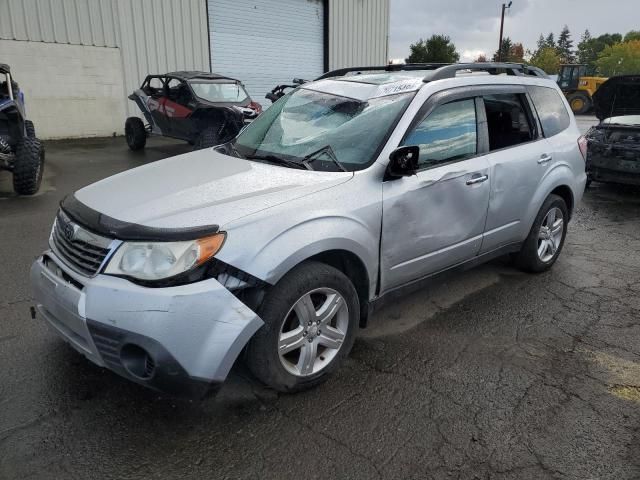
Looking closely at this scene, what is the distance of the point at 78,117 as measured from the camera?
46.0 ft

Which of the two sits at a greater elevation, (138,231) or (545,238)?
(138,231)

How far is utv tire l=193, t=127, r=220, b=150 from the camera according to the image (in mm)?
10141

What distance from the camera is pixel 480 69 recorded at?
4027 mm

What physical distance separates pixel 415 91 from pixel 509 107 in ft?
3.91

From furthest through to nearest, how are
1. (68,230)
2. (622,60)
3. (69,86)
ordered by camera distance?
1. (622,60)
2. (69,86)
3. (68,230)

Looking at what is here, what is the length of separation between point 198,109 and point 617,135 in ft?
24.7

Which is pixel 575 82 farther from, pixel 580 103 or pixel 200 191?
pixel 200 191

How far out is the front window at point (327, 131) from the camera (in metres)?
3.17

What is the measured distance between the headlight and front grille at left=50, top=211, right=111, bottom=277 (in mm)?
110

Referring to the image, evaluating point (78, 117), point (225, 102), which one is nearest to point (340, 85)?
point (225, 102)

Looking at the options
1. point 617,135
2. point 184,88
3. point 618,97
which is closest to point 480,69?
point 617,135

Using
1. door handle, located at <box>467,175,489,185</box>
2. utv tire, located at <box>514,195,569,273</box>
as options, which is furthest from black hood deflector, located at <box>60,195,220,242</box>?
utv tire, located at <box>514,195,569,273</box>

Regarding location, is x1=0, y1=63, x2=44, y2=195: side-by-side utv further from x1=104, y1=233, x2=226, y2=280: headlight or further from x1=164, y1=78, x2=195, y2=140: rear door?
x1=104, y1=233, x2=226, y2=280: headlight

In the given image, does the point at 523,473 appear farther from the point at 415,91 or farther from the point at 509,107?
the point at 509,107
